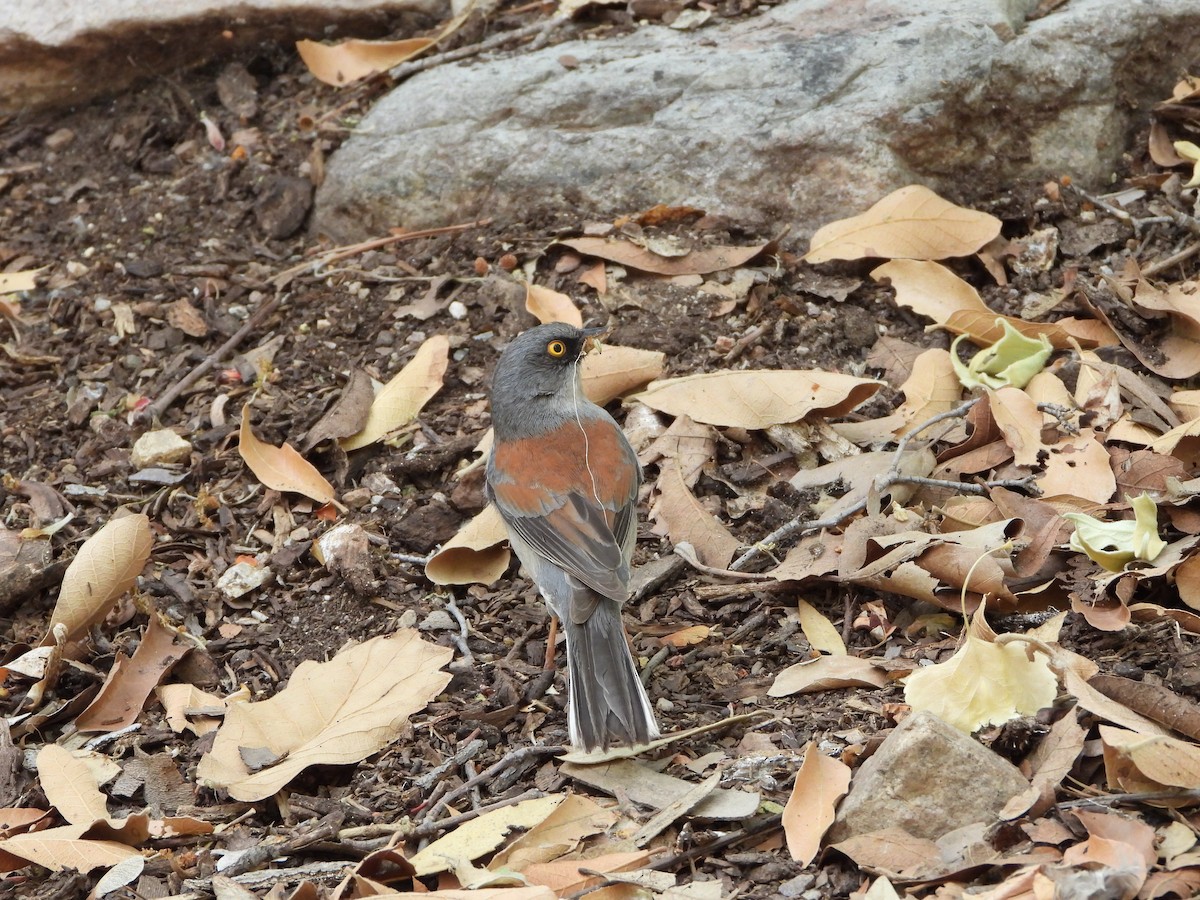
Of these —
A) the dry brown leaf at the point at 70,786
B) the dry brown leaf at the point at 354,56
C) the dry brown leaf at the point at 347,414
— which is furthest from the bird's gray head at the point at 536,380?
the dry brown leaf at the point at 354,56

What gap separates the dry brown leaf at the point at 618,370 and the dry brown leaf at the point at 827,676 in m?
2.04

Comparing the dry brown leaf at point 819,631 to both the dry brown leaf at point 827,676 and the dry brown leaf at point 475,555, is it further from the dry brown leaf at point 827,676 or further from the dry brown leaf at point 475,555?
the dry brown leaf at point 475,555

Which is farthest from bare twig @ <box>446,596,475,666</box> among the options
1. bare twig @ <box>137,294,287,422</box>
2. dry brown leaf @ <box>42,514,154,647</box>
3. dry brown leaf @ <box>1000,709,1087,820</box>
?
dry brown leaf @ <box>1000,709,1087,820</box>

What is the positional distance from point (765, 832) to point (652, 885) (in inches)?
16.3

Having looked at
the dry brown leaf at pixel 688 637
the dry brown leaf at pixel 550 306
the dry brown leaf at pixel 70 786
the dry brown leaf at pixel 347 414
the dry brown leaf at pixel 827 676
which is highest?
the dry brown leaf at pixel 550 306

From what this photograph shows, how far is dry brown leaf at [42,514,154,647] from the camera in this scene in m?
5.36

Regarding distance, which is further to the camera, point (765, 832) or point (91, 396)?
point (91, 396)

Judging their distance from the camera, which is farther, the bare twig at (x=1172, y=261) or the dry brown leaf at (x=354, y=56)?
the dry brown leaf at (x=354, y=56)

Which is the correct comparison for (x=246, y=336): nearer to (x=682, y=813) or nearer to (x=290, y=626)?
(x=290, y=626)

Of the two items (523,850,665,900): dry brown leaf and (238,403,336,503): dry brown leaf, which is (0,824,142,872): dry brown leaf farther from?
(238,403,336,503): dry brown leaf

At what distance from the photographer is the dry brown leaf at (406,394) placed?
641 cm

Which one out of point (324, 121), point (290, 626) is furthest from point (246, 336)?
point (290, 626)

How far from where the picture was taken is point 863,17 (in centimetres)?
716

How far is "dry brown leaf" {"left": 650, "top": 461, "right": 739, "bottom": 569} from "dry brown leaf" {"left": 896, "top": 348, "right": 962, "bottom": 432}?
101cm
